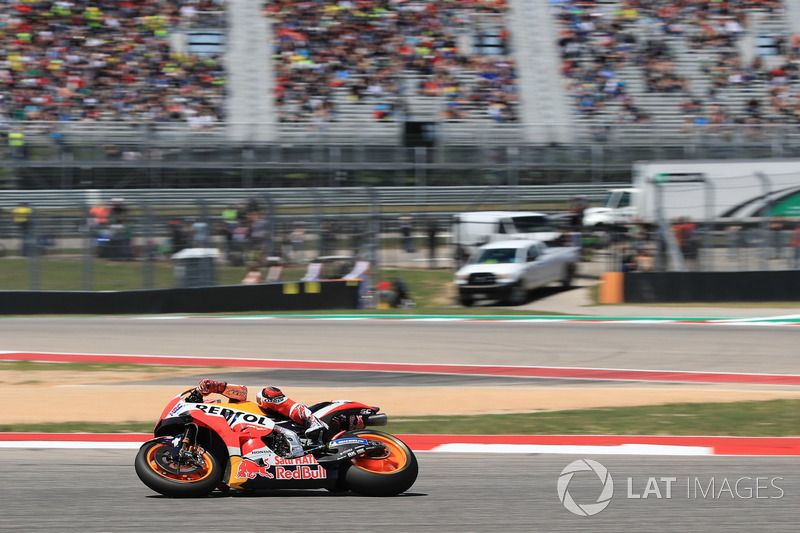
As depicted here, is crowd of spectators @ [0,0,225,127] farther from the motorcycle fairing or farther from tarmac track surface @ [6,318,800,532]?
the motorcycle fairing

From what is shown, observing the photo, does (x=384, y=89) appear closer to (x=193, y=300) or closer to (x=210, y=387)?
(x=193, y=300)

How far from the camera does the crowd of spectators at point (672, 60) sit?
1127 inches

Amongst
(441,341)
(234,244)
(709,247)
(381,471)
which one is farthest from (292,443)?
(709,247)

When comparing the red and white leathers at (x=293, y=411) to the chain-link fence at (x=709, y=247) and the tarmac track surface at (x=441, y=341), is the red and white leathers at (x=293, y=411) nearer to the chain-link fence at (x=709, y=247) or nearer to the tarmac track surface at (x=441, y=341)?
the tarmac track surface at (x=441, y=341)

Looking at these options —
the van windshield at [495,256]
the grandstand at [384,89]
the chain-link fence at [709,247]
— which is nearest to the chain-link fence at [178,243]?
the van windshield at [495,256]

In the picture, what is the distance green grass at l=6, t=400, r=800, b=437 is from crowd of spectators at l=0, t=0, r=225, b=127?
61.6 ft

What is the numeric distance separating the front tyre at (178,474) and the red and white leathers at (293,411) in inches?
18.4

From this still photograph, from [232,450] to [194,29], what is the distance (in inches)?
979

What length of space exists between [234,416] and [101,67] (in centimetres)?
2311

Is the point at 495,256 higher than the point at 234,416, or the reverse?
the point at 234,416

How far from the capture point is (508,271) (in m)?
19.8

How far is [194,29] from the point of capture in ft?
94.3

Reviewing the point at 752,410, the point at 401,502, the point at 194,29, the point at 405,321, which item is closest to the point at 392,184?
the point at 194,29

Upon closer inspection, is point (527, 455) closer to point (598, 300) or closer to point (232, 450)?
point (232, 450)
